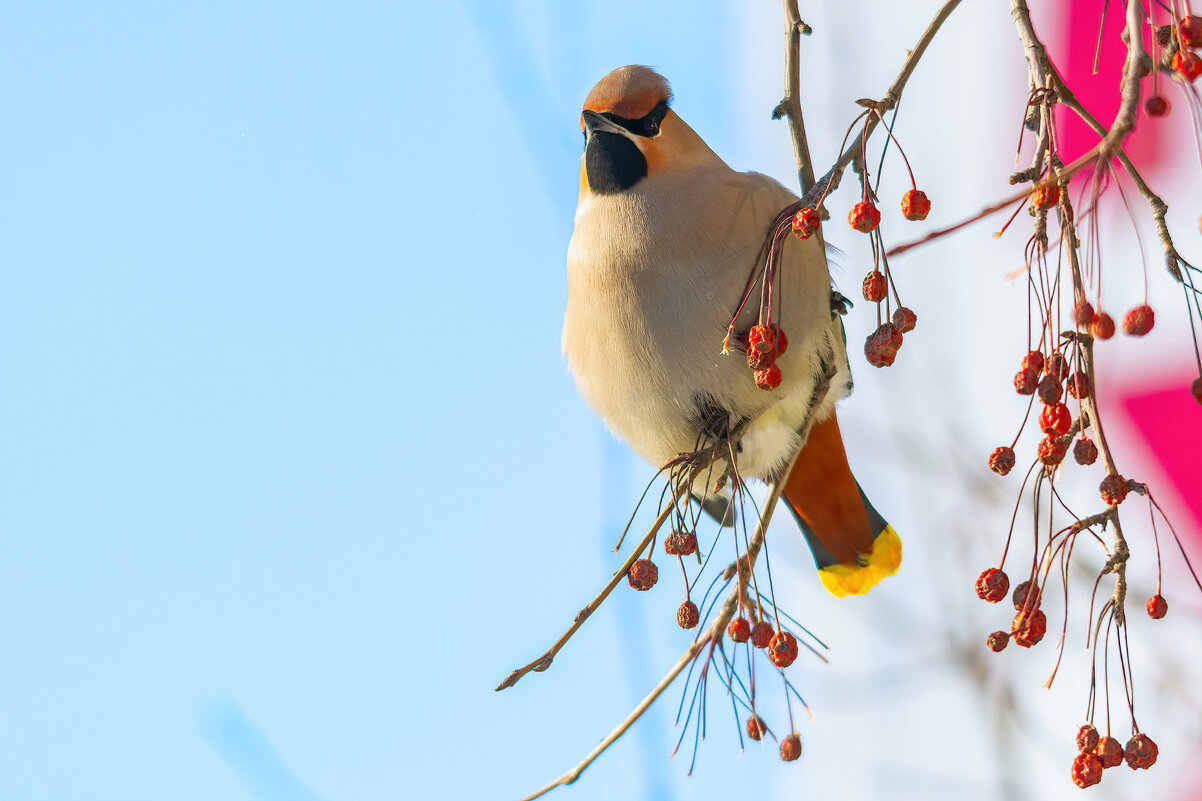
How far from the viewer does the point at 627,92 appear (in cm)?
281

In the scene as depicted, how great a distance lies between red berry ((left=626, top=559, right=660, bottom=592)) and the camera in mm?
2049

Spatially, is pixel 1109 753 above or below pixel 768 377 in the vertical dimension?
below

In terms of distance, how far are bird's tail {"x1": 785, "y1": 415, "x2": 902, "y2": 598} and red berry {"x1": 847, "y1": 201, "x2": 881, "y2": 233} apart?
1373mm

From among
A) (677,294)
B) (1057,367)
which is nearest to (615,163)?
(677,294)

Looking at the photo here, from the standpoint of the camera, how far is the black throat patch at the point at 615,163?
2.85m

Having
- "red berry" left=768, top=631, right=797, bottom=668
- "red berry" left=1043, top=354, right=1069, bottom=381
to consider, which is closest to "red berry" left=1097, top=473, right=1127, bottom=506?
"red berry" left=1043, top=354, right=1069, bottom=381

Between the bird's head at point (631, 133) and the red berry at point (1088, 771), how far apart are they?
162 centimetres

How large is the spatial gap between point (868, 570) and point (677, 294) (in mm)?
1143

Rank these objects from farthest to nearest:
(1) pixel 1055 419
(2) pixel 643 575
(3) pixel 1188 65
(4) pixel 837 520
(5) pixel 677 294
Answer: (4) pixel 837 520 → (5) pixel 677 294 → (2) pixel 643 575 → (1) pixel 1055 419 → (3) pixel 1188 65

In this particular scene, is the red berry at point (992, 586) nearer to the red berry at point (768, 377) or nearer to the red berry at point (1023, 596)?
the red berry at point (1023, 596)

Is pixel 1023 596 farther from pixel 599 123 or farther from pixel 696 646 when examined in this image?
pixel 599 123

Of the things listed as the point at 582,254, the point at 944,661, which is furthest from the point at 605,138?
the point at 944,661

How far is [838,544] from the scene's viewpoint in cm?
330

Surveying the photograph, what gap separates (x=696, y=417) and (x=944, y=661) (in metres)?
1.80
